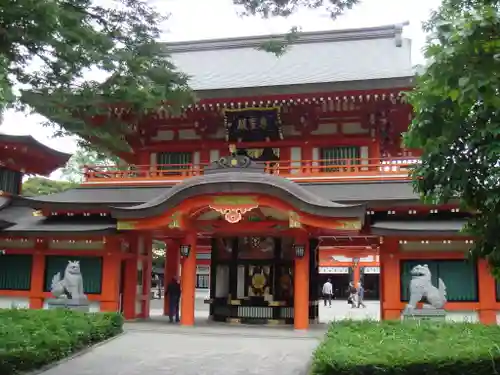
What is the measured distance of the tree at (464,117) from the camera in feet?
18.3

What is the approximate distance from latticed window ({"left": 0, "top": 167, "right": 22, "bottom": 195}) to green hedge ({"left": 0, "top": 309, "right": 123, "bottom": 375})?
34.3 ft

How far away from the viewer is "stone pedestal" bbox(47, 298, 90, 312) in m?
15.8

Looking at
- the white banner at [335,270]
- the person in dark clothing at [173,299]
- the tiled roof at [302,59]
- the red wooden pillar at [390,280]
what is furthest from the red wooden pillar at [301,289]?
the white banner at [335,270]

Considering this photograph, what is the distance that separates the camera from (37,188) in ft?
133

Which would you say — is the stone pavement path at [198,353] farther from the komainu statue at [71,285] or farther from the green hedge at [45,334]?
the komainu statue at [71,285]

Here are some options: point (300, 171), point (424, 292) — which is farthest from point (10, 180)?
point (424, 292)

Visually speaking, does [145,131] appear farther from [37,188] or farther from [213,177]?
[37,188]

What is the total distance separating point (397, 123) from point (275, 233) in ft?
19.5

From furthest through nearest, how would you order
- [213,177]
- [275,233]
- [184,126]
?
[184,126], [275,233], [213,177]

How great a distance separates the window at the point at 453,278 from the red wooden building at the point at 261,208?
4 cm

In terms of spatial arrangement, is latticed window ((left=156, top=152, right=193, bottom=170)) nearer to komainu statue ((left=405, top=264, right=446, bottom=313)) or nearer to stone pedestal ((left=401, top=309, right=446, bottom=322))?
komainu statue ((left=405, top=264, right=446, bottom=313))

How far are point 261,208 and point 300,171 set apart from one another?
2575 mm

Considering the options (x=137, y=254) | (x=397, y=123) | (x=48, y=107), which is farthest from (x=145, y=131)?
(x=48, y=107)

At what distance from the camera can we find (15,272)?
1880 centimetres
